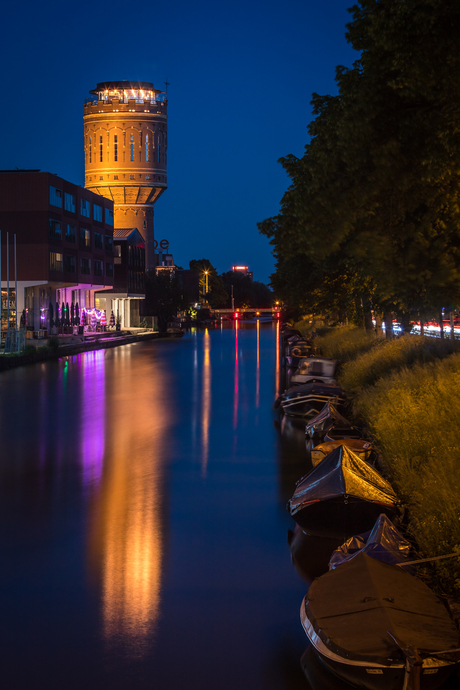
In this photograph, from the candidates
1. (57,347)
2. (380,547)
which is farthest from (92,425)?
(57,347)

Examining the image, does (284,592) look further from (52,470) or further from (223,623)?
(52,470)

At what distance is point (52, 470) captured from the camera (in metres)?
14.6

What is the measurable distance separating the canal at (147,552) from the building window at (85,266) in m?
47.1

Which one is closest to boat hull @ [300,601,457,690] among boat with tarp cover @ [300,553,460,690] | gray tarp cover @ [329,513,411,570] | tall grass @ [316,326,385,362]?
boat with tarp cover @ [300,553,460,690]

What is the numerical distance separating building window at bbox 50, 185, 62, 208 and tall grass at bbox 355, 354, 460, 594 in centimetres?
4710

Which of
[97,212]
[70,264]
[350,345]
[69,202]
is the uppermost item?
[97,212]

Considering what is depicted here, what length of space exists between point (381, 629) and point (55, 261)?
56655 mm

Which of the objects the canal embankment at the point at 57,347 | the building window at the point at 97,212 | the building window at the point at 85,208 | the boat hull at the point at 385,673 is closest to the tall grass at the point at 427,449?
the boat hull at the point at 385,673

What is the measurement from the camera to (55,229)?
58.9m

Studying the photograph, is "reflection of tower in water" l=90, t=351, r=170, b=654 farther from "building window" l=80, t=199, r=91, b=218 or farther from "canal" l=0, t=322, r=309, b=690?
"building window" l=80, t=199, r=91, b=218

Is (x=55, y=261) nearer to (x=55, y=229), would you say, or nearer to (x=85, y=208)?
(x=55, y=229)

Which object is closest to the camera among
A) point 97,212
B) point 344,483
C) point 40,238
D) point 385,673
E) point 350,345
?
point 385,673

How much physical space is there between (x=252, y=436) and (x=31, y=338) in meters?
32.6

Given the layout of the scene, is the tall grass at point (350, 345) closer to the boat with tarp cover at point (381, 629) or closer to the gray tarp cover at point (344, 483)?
the gray tarp cover at point (344, 483)
